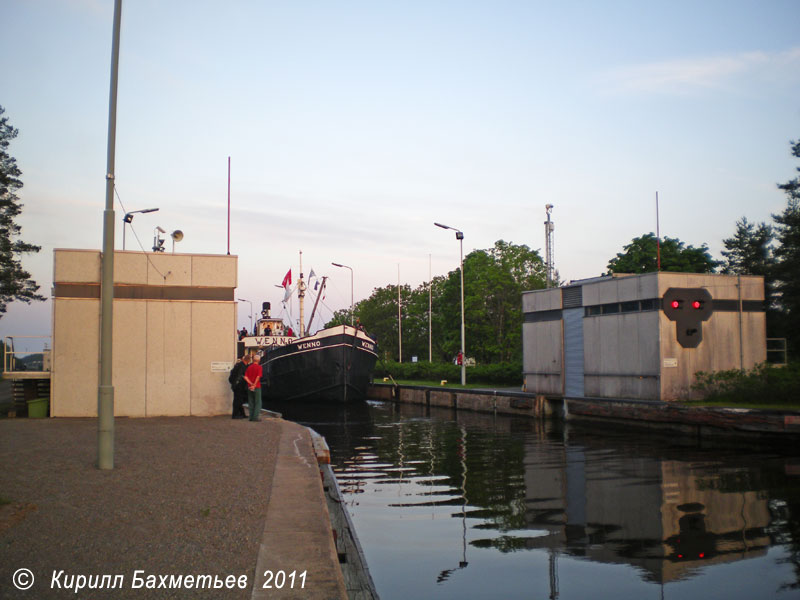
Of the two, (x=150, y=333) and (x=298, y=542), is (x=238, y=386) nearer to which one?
(x=150, y=333)

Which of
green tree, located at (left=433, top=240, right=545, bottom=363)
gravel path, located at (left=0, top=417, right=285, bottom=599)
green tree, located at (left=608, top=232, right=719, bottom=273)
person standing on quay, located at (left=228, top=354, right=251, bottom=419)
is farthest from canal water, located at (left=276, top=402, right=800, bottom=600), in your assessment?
green tree, located at (left=433, top=240, right=545, bottom=363)

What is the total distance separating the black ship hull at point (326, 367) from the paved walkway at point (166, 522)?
2625 centimetres

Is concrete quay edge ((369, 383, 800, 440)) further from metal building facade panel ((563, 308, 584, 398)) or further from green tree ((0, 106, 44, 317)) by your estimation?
green tree ((0, 106, 44, 317))

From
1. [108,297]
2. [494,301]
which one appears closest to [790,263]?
[494,301]

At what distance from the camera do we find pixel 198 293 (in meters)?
19.8

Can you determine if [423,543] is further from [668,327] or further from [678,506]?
[668,327]

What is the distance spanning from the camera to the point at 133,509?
23.5 ft

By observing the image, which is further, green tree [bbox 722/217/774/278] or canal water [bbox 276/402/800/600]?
green tree [bbox 722/217/774/278]

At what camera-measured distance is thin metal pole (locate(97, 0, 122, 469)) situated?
984 centimetres

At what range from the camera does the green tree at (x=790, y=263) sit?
34281 millimetres

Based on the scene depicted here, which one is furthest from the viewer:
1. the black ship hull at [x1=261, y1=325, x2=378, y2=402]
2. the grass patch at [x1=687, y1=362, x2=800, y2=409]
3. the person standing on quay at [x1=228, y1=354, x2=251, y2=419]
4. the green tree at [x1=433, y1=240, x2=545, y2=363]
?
the green tree at [x1=433, y1=240, x2=545, y2=363]

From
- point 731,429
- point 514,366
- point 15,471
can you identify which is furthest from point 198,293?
point 514,366

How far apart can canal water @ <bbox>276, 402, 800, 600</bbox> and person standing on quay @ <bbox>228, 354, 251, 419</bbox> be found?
119 inches

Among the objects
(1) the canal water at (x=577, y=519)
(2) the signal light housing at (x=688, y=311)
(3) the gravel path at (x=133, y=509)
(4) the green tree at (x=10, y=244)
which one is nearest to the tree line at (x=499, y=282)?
(4) the green tree at (x=10, y=244)
